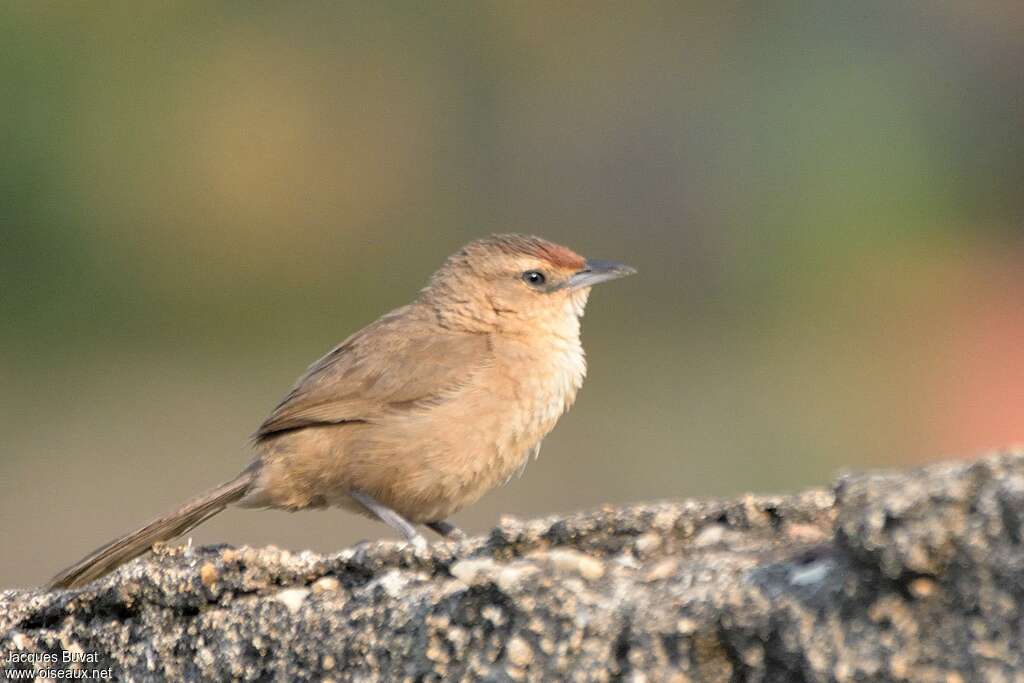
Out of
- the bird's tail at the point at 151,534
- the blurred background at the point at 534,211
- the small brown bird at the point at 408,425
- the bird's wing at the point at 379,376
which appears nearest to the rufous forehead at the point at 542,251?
the small brown bird at the point at 408,425

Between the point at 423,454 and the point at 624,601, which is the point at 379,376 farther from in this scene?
the point at 624,601

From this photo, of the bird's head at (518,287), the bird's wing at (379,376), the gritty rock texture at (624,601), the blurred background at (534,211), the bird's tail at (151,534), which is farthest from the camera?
the blurred background at (534,211)

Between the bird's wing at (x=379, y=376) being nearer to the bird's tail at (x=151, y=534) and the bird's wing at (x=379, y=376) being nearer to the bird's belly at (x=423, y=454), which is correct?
the bird's belly at (x=423, y=454)

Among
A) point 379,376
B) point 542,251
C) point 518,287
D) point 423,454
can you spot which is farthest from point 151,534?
point 542,251

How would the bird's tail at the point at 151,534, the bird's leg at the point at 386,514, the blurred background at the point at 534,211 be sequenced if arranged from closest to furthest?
the bird's tail at the point at 151,534
the bird's leg at the point at 386,514
the blurred background at the point at 534,211

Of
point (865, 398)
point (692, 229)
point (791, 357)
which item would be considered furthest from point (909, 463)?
point (692, 229)

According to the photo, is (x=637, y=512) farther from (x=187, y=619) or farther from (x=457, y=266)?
(x=457, y=266)

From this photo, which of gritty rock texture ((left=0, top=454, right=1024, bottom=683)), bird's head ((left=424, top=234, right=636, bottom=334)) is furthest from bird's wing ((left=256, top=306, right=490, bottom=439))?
gritty rock texture ((left=0, top=454, right=1024, bottom=683))
